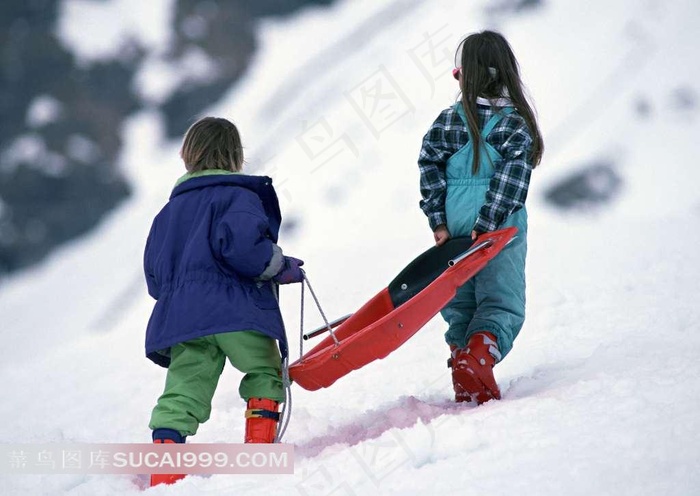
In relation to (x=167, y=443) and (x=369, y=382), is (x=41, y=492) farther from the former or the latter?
(x=369, y=382)

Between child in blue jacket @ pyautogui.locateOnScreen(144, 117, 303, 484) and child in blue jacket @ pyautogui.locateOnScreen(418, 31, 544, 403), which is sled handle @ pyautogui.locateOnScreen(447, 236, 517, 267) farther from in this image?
child in blue jacket @ pyautogui.locateOnScreen(144, 117, 303, 484)

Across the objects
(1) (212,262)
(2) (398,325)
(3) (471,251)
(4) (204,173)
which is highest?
(4) (204,173)

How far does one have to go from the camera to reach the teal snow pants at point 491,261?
2072 millimetres

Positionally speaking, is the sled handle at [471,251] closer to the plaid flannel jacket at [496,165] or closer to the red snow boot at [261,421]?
the plaid flannel jacket at [496,165]

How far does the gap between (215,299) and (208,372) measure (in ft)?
0.58

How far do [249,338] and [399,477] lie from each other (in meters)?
0.64

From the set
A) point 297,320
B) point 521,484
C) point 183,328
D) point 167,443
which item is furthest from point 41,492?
point 297,320

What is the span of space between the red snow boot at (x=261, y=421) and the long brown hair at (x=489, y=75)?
77 cm

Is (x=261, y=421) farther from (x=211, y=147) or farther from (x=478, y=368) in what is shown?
(x=211, y=147)

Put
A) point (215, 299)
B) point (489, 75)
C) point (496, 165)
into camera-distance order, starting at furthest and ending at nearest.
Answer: point (489, 75), point (496, 165), point (215, 299)

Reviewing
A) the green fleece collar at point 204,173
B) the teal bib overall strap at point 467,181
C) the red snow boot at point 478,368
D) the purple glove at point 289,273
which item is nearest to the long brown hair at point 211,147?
the green fleece collar at point 204,173

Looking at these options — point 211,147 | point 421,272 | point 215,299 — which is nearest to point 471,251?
point 421,272

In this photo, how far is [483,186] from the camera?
209 cm

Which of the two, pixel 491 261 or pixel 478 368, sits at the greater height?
pixel 491 261
